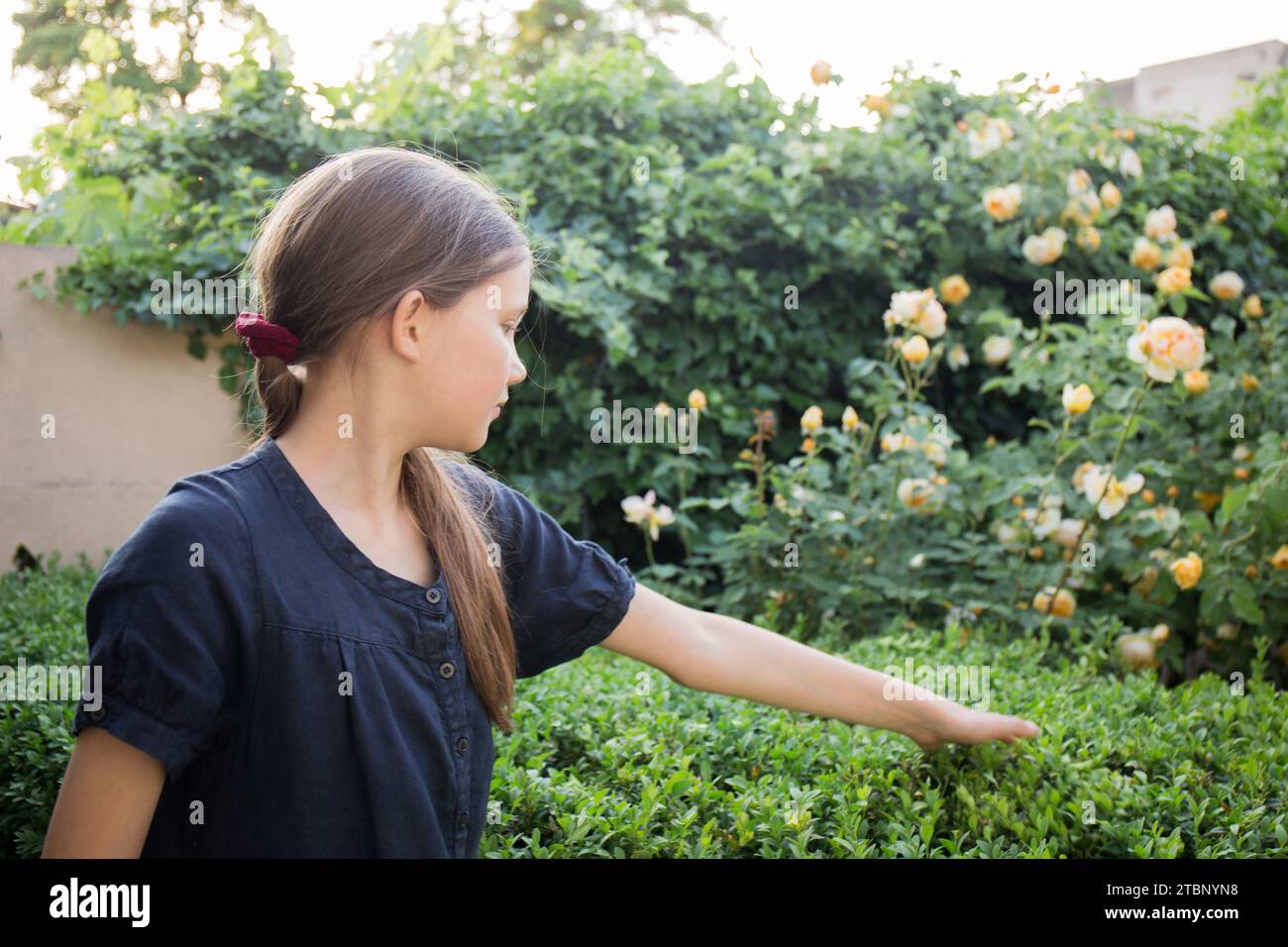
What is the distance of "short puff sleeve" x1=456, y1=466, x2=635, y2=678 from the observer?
1.81 metres

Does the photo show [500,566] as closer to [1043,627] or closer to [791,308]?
[1043,627]

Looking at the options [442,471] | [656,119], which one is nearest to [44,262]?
[656,119]

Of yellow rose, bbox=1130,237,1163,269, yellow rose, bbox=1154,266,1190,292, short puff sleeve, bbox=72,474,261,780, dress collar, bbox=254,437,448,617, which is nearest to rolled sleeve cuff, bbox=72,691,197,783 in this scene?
short puff sleeve, bbox=72,474,261,780

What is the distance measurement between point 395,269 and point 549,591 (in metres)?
0.59

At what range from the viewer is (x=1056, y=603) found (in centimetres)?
329

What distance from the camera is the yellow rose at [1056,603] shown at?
328cm

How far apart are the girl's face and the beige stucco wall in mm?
3406

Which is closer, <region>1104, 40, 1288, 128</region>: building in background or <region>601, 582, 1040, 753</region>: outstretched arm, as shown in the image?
<region>601, 582, 1040, 753</region>: outstretched arm

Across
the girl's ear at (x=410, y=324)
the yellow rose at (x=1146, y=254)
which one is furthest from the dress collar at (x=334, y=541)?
the yellow rose at (x=1146, y=254)

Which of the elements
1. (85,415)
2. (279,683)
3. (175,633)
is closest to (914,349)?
(279,683)

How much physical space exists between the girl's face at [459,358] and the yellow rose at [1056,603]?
87.8 inches

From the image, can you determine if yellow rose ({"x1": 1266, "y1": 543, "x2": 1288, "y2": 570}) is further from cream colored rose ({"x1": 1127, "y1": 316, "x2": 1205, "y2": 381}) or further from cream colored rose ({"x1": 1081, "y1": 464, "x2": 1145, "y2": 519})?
cream colored rose ({"x1": 1127, "y1": 316, "x2": 1205, "y2": 381})

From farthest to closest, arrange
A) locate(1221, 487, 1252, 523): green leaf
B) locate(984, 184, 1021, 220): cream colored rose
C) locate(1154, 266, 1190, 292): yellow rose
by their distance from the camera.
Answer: locate(984, 184, 1021, 220): cream colored rose < locate(1154, 266, 1190, 292): yellow rose < locate(1221, 487, 1252, 523): green leaf

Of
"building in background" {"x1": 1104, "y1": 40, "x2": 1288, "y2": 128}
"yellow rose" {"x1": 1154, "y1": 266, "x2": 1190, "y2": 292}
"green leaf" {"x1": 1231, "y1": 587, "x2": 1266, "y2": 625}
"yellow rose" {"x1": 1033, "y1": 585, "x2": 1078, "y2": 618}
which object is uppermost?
"building in background" {"x1": 1104, "y1": 40, "x2": 1288, "y2": 128}
